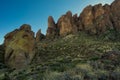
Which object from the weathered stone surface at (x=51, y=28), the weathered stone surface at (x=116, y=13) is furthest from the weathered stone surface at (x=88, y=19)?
the weathered stone surface at (x=51, y=28)

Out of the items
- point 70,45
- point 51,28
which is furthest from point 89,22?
point 70,45

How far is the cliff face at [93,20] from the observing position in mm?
121188

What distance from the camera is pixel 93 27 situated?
4818 inches

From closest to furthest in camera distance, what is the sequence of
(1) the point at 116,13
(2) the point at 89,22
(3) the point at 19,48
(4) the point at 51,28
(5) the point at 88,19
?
(3) the point at 19,48, (1) the point at 116,13, (2) the point at 89,22, (5) the point at 88,19, (4) the point at 51,28

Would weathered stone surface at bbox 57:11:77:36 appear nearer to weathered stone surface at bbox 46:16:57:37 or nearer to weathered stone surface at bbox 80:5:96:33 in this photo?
weathered stone surface at bbox 46:16:57:37

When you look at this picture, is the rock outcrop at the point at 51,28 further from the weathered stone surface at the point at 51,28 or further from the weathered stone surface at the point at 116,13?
the weathered stone surface at the point at 116,13

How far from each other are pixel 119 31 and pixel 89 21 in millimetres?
19695

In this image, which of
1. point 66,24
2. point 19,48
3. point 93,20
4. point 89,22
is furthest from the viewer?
point 66,24

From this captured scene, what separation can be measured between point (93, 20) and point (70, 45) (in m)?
39.7

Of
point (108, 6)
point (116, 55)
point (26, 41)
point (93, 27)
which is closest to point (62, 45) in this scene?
point (93, 27)

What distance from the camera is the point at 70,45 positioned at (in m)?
94.5

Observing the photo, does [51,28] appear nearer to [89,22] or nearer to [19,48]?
[89,22]

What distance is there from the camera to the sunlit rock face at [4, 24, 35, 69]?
73.1 ft

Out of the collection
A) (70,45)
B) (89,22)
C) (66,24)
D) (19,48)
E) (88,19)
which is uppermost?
(88,19)
